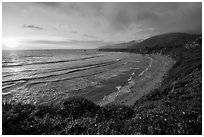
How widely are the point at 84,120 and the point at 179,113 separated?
4919 millimetres

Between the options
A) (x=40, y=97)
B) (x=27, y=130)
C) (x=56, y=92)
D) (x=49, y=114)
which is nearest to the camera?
(x=27, y=130)

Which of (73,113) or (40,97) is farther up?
(73,113)

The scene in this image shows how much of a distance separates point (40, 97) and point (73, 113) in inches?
360

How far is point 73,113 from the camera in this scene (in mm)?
7605

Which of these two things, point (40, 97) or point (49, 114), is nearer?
point (49, 114)

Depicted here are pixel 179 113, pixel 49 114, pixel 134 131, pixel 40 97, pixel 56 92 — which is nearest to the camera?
pixel 134 131

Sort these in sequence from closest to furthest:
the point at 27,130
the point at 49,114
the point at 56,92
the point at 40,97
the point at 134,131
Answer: the point at 134,131 < the point at 27,130 < the point at 49,114 < the point at 40,97 < the point at 56,92

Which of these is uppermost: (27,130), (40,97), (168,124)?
(168,124)

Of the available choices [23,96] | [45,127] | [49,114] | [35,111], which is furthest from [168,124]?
[23,96]

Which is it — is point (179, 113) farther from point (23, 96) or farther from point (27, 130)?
point (23, 96)

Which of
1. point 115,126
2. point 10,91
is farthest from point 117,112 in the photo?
point 10,91

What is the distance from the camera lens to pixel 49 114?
24.3ft

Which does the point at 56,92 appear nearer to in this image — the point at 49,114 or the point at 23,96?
the point at 23,96

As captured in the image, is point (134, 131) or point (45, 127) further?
point (45, 127)
